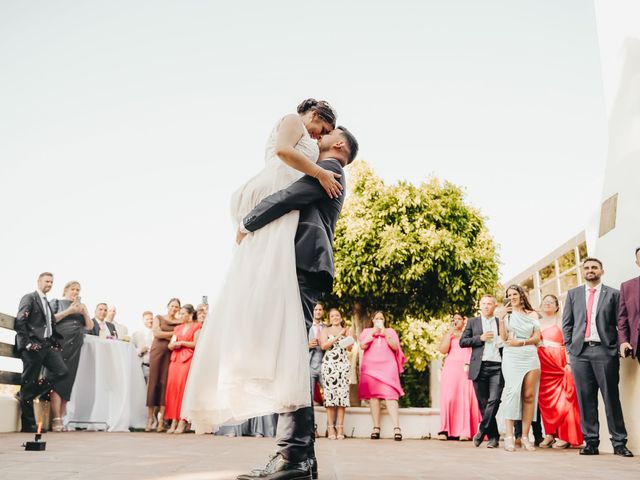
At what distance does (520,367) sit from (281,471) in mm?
5474

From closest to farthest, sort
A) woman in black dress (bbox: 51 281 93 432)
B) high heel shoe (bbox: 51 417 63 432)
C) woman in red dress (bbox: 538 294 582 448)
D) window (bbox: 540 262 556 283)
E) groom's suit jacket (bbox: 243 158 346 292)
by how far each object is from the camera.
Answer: groom's suit jacket (bbox: 243 158 346 292) < woman in red dress (bbox: 538 294 582 448) < high heel shoe (bbox: 51 417 63 432) < woman in black dress (bbox: 51 281 93 432) < window (bbox: 540 262 556 283)

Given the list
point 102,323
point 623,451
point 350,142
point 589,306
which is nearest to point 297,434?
point 350,142

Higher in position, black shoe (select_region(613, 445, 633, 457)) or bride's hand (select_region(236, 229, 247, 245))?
bride's hand (select_region(236, 229, 247, 245))

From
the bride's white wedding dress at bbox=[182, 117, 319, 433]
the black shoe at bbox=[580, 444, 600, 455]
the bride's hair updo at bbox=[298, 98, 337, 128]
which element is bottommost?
the black shoe at bbox=[580, 444, 600, 455]

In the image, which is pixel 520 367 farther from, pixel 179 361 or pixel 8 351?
pixel 8 351

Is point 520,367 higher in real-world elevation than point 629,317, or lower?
lower

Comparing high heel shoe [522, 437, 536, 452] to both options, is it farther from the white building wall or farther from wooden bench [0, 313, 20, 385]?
wooden bench [0, 313, 20, 385]

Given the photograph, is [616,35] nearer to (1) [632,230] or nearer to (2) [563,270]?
(1) [632,230]

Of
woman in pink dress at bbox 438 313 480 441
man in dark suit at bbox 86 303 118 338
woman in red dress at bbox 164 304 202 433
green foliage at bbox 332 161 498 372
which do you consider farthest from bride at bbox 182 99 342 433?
green foliage at bbox 332 161 498 372

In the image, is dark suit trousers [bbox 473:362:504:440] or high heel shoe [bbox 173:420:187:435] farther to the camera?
high heel shoe [bbox 173:420:187:435]

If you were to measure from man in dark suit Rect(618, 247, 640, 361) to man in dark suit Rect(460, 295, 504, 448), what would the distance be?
6.37 ft

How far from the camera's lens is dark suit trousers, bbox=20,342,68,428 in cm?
824

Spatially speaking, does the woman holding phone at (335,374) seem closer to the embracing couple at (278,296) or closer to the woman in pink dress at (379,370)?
the woman in pink dress at (379,370)

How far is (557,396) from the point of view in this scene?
28.3 feet
